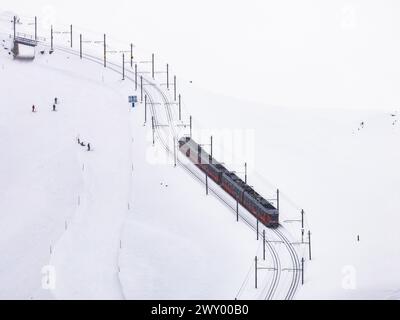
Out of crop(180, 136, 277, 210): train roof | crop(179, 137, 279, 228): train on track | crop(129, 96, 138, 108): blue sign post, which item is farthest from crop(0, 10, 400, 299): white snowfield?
crop(180, 136, 277, 210): train roof

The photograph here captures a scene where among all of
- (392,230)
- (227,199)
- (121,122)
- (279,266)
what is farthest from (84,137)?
(392,230)

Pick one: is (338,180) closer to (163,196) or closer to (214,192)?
(214,192)

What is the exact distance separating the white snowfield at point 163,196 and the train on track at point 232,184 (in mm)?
1507

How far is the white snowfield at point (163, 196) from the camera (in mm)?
74688

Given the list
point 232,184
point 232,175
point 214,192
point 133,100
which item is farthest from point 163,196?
point 133,100

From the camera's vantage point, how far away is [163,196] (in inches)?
3578

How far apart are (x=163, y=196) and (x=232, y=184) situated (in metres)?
9.54

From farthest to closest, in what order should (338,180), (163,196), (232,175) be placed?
1. (338,180)
2. (232,175)
3. (163,196)

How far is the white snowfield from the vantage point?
7469 centimetres

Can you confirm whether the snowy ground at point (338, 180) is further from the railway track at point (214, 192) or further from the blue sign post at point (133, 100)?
the blue sign post at point (133, 100)

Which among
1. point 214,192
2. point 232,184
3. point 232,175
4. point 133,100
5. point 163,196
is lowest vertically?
point 163,196

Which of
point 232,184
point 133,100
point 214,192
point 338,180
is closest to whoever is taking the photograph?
point 232,184

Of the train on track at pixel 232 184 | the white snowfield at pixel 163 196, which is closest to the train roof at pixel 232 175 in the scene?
the train on track at pixel 232 184

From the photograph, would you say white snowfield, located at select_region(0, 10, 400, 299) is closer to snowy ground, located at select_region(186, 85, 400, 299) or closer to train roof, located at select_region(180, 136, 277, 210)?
snowy ground, located at select_region(186, 85, 400, 299)
